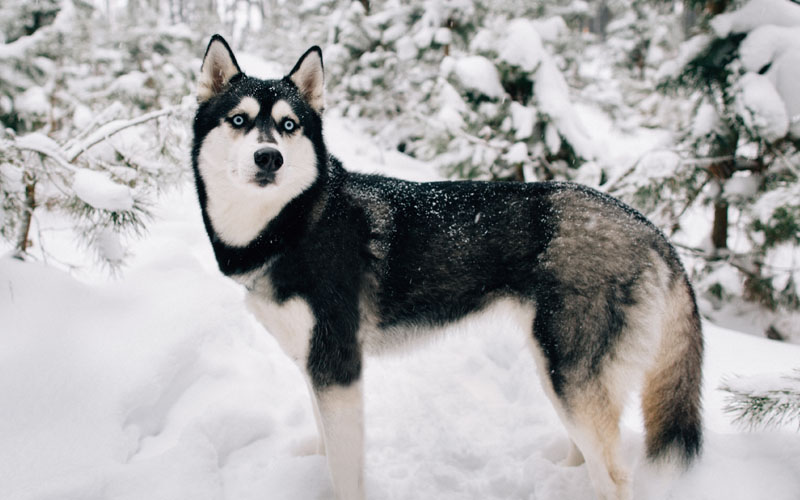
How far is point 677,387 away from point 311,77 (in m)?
2.28

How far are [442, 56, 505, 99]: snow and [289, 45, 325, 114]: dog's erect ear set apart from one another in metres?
3.08

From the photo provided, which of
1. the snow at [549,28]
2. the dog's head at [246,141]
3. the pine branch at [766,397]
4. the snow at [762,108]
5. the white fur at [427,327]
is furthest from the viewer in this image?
the snow at [549,28]

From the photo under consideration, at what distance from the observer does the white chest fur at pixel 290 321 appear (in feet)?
6.49

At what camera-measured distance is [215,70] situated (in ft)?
7.25

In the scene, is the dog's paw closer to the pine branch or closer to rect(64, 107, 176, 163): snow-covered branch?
the pine branch

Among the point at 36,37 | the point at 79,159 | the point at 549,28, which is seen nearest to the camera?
the point at 79,159

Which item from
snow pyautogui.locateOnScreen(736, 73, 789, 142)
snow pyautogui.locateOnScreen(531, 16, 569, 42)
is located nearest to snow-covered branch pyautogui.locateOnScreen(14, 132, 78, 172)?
snow pyautogui.locateOnScreen(736, 73, 789, 142)

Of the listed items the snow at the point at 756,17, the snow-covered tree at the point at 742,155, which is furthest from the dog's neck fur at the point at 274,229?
the snow at the point at 756,17

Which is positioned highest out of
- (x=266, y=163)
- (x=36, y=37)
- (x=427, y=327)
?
(x=266, y=163)

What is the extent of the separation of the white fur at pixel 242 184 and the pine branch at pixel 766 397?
212 cm

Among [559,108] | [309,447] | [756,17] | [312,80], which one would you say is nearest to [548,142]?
[559,108]

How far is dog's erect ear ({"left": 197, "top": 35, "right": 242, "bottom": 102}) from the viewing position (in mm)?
2127

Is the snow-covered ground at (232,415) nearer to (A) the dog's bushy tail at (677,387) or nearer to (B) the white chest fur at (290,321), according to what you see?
(A) the dog's bushy tail at (677,387)

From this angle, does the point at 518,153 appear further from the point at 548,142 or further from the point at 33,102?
the point at 33,102
